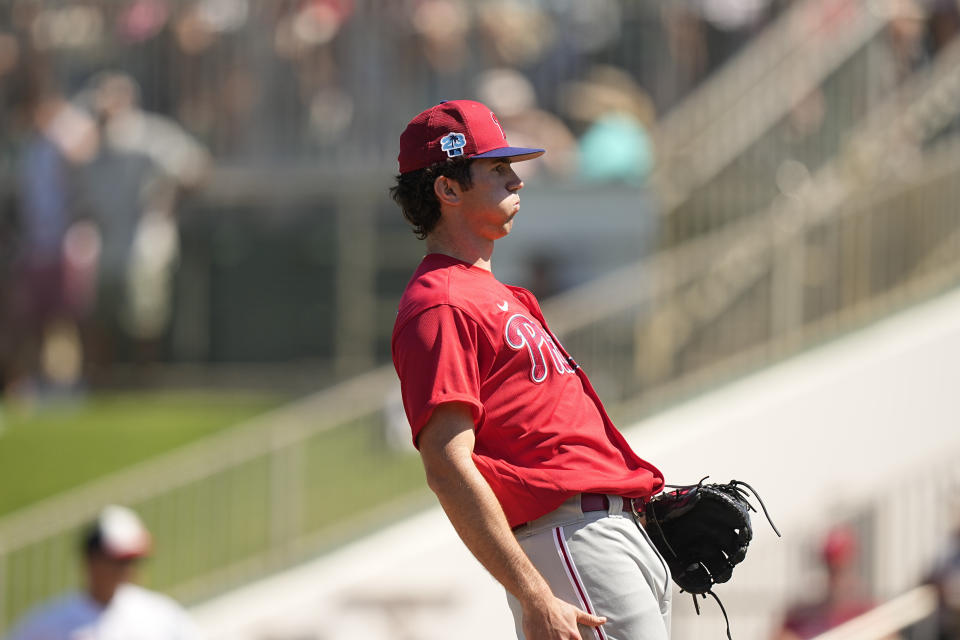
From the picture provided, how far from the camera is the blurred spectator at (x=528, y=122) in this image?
11273 millimetres

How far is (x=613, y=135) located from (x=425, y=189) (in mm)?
7878

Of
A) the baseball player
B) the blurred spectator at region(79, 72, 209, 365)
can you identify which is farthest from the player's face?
the blurred spectator at region(79, 72, 209, 365)

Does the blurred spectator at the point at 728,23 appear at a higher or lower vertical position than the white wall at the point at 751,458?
higher

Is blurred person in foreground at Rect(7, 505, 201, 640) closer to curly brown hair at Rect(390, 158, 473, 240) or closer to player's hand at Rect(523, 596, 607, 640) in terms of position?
curly brown hair at Rect(390, 158, 473, 240)

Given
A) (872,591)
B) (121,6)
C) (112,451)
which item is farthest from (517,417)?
(121,6)

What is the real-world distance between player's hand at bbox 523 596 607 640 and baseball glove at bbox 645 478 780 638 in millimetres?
523

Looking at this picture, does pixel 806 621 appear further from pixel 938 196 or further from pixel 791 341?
pixel 938 196

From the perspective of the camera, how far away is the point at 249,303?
13031mm

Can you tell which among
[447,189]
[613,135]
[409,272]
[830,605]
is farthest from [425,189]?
[409,272]

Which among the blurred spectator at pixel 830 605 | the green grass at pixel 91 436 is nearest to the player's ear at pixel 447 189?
the blurred spectator at pixel 830 605

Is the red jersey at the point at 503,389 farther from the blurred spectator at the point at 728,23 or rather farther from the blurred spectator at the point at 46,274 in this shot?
the blurred spectator at the point at 46,274

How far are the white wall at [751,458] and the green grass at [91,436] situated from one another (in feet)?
6.17

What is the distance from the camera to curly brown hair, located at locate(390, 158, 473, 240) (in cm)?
364

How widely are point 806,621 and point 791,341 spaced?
2.43m
